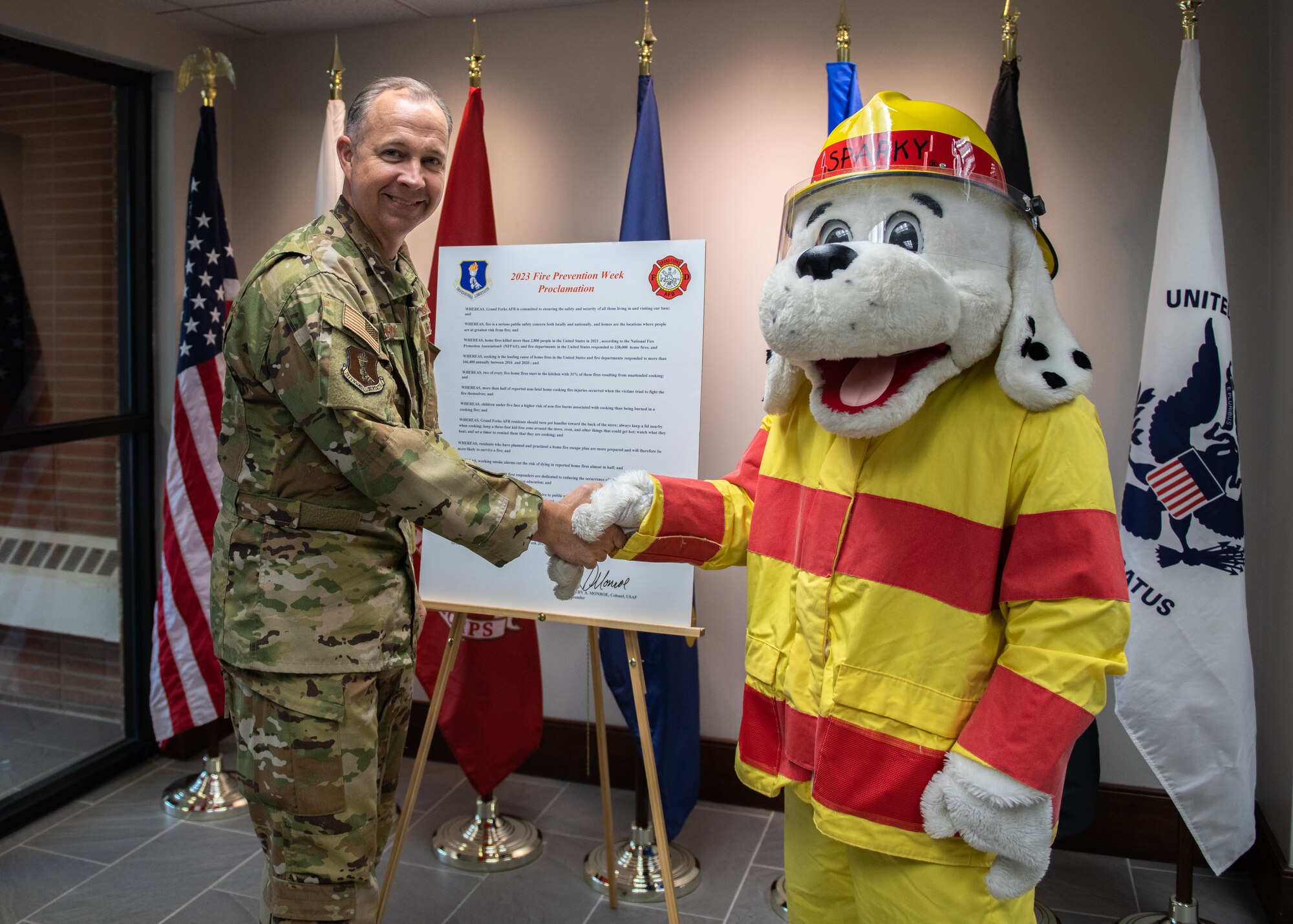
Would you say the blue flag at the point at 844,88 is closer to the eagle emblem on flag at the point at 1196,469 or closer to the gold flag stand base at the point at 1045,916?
the eagle emblem on flag at the point at 1196,469

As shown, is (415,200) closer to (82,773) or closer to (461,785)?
(461,785)

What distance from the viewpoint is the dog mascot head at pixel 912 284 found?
134cm

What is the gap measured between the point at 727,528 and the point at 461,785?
1.86 meters

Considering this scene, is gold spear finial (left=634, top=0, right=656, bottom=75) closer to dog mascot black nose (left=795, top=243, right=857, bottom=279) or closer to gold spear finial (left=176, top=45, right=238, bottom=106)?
gold spear finial (left=176, top=45, right=238, bottom=106)

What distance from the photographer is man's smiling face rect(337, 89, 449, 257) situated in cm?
185

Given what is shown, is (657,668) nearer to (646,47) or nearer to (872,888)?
(872,888)

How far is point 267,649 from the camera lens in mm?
1715

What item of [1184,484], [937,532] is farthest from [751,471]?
[1184,484]

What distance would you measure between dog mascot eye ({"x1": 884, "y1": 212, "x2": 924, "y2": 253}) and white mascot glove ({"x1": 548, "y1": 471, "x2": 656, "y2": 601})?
57cm

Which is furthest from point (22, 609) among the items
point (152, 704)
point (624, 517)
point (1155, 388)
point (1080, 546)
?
point (1155, 388)

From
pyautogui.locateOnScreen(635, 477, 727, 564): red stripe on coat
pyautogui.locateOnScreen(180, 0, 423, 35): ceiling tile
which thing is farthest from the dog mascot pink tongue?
pyautogui.locateOnScreen(180, 0, 423, 35): ceiling tile

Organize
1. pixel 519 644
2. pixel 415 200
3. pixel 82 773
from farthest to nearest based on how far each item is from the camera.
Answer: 1. pixel 82 773
2. pixel 519 644
3. pixel 415 200
